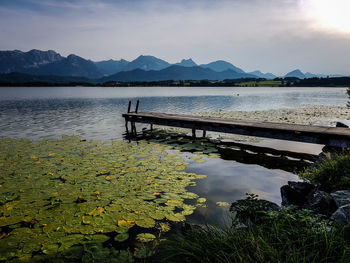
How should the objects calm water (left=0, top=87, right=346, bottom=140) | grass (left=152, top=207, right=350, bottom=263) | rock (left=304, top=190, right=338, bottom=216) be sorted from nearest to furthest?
grass (left=152, top=207, right=350, bottom=263) < rock (left=304, top=190, right=338, bottom=216) < calm water (left=0, top=87, right=346, bottom=140)

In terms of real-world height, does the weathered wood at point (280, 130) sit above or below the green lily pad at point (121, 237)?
above

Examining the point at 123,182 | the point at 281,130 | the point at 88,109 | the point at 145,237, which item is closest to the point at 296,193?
the point at 145,237

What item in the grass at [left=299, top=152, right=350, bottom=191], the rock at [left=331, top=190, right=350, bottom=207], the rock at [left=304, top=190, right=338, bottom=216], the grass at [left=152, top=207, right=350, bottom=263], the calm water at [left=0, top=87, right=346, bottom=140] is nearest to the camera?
the grass at [left=152, top=207, right=350, bottom=263]

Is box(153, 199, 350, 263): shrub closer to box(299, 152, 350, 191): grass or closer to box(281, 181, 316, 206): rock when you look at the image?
box(281, 181, 316, 206): rock

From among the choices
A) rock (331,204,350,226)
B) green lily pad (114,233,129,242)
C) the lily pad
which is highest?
rock (331,204,350,226)

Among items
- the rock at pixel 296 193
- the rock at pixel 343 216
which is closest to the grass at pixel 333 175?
the rock at pixel 296 193

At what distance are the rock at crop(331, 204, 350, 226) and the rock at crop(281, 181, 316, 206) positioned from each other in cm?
214

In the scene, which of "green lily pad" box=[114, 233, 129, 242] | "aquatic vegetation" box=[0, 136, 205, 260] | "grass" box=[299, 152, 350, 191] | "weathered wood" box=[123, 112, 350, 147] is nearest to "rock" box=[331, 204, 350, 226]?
"grass" box=[299, 152, 350, 191]

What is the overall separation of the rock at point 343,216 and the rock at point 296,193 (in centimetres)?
214

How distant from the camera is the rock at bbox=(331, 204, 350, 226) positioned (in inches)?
180

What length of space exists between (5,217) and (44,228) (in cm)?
158

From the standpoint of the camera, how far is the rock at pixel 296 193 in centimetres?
692

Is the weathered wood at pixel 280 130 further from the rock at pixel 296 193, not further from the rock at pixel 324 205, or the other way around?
the rock at pixel 324 205

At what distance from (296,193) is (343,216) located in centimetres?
240
